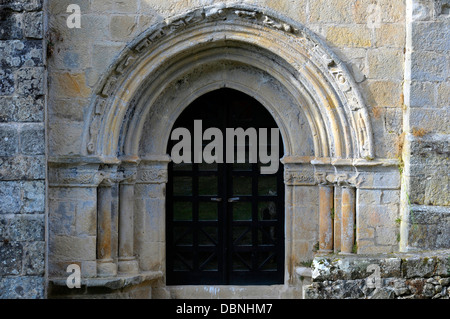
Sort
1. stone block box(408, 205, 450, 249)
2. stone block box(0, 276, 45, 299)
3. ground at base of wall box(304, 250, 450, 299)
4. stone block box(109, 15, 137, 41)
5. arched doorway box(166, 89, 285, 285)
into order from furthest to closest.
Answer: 1. arched doorway box(166, 89, 285, 285)
2. stone block box(109, 15, 137, 41)
3. stone block box(408, 205, 450, 249)
4. stone block box(0, 276, 45, 299)
5. ground at base of wall box(304, 250, 450, 299)

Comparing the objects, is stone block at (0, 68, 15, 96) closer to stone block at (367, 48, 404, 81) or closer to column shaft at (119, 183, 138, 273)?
column shaft at (119, 183, 138, 273)

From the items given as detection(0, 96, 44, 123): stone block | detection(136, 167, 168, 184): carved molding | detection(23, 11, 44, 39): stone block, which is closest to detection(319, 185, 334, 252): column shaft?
detection(136, 167, 168, 184): carved molding

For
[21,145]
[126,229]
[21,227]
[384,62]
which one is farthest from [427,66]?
[21,227]

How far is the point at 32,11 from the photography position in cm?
694

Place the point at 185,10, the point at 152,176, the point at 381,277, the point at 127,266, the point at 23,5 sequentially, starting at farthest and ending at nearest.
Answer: the point at 152,176
the point at 127,266
the point at 185,10
the point at 23,5
the point at 381,277

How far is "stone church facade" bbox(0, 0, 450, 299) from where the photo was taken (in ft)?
22.8

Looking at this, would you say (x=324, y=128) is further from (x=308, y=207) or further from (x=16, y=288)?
(x=16, y=288)

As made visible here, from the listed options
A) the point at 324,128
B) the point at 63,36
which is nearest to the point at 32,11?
the point at 63,36

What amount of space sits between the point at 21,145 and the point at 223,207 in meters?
2.27

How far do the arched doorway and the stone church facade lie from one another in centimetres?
53

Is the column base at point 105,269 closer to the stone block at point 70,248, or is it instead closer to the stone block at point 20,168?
the stone block at point 70,248

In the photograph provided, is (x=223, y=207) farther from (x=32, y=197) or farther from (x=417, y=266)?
(x=417, y=266)

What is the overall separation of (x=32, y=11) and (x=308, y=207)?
340 centimetres

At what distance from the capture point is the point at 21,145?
Answer: 6.96 m
